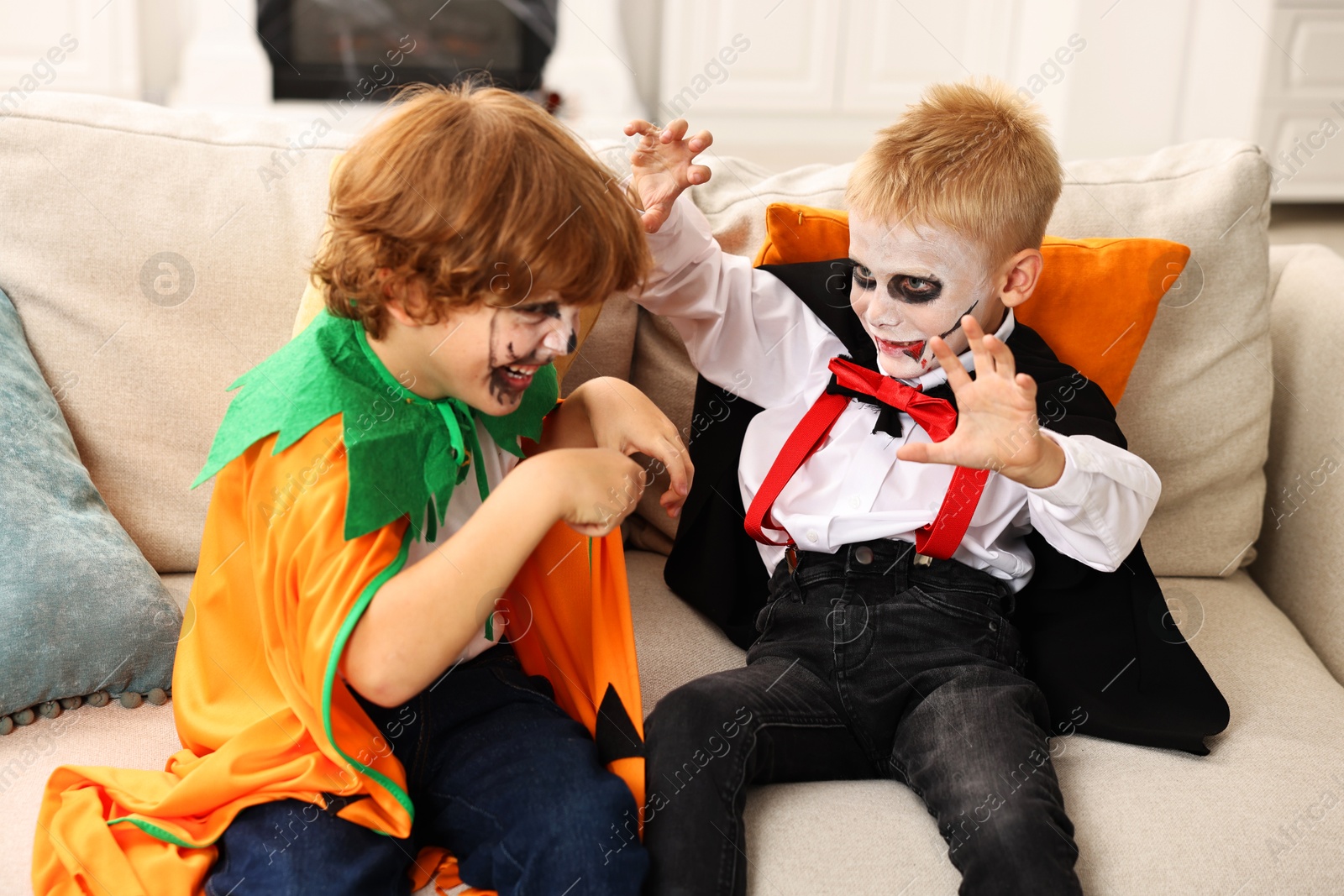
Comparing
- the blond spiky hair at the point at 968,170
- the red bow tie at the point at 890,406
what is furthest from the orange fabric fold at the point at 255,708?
the blond spiky hair at the point at 968,170

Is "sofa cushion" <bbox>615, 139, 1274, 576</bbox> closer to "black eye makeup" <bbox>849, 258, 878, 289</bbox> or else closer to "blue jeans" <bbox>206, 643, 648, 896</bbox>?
"black eye makeup" <bbox>849, 258, 878, 289</bbox>

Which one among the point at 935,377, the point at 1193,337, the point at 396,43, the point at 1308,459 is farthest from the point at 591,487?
the point at 396,43

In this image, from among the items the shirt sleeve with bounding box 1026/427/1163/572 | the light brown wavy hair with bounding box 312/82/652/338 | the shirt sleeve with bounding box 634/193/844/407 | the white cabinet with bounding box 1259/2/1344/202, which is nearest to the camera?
the light brown wavy hair with bounding box 312/82/652/338

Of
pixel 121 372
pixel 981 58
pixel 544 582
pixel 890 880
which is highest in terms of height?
pixel 981 58

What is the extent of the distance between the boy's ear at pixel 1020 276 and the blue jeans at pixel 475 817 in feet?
2.24

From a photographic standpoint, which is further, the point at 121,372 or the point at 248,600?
the point at 121,372

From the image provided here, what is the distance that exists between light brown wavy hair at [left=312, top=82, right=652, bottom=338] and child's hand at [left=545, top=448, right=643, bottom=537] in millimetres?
140

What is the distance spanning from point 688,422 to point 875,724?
53 cm

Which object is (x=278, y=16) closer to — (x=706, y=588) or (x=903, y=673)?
(x=706, y=588)

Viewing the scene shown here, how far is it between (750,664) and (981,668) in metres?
0.26

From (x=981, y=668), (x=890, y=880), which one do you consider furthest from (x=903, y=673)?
(x=890, y=880)

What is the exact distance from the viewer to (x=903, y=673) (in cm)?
119

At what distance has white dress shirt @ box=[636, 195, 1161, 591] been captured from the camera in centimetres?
117

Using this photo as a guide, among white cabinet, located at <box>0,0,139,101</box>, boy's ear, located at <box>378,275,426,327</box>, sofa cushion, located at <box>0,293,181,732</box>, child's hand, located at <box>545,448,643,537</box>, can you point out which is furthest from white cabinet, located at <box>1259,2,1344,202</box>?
white cabinet, located at <box>0,0,139,101</box>
